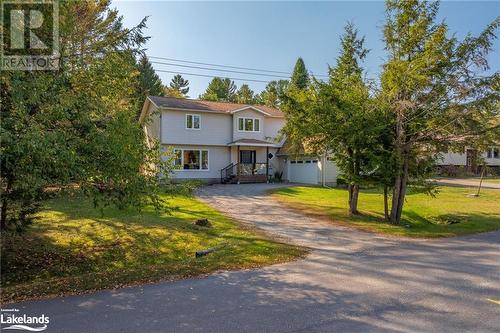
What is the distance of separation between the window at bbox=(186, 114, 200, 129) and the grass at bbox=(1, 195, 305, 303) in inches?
560

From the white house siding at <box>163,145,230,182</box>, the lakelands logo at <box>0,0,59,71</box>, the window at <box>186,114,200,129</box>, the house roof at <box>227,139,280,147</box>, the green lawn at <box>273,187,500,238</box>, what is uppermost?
the window at <box>186,114,200,129</box>

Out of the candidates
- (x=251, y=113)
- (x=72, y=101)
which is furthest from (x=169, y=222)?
(x=251, y=113)

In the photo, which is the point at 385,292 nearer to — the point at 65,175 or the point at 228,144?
the point at 65,175

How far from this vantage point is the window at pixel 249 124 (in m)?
28.6

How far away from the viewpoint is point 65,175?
574 centimetres

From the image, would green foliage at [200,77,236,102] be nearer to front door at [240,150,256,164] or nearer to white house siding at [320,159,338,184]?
front door at [240,150,256,164]

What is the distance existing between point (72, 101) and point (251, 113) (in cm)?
2330

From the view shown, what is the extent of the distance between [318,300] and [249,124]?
24.2 m

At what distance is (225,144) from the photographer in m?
27.8

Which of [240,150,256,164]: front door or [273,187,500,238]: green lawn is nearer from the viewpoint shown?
[273,187,500,238]: green lawn

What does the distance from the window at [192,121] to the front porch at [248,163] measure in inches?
117

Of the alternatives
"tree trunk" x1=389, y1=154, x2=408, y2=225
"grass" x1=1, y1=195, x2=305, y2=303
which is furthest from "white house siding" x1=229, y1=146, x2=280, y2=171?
"tree trunk" x1=389, y1=154, x2=408, y2=225

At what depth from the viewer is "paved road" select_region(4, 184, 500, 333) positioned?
178 inches

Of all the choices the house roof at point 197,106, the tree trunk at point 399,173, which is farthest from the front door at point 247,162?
the tree trunk at point 399,173
